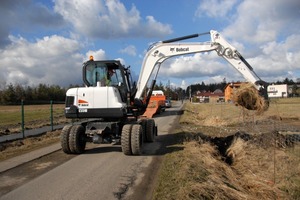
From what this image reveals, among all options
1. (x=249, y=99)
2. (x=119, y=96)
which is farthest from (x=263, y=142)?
(x=119, y=96)

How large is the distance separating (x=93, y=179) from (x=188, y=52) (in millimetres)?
7507

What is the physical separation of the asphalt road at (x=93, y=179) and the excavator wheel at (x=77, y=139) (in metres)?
0.30

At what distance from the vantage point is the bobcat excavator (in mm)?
12172

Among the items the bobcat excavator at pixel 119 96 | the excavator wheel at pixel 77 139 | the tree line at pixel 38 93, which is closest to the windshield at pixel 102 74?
the bobcat excavator at pixel 119 96

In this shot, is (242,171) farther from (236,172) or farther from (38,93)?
(38,93)

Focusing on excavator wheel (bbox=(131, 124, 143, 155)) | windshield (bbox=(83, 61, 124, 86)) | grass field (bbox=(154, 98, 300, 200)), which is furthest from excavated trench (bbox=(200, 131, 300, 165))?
windshield (bbox=(83, 61, 124, 86))

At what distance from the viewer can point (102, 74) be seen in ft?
43.0

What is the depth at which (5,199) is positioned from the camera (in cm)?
717

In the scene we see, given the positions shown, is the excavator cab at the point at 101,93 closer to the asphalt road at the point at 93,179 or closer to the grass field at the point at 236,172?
the asphalt road at the point at 93,179

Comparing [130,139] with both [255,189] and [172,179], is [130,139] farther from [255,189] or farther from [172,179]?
[255,189]

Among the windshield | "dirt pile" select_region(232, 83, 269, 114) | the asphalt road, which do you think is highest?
the windshield

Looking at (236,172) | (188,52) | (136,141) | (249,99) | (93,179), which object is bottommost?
(236,172)

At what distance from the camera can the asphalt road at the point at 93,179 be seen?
24.2ft

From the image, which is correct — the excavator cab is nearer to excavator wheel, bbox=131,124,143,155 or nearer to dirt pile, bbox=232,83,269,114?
excavator wheel, bbox=131,124,143,155
